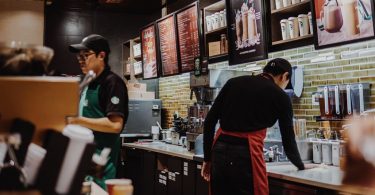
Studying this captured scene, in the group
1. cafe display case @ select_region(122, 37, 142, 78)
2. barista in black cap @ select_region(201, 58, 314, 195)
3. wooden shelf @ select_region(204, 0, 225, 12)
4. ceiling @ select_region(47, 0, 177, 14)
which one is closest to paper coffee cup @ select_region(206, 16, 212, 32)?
wooden shelf @ select_region(204, 0, 225, 12)

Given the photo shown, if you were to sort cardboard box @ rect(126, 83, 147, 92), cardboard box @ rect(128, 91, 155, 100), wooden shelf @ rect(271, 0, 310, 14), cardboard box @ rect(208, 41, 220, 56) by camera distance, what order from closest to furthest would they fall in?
wooden shelf @ rect(271, 0, 310, 14), cardboard box @ rect(208, 41, 220, 56), cardboard box @ rect(128, 91, 155, 100), cardboard box @ rect(126, 83, 147, 92)

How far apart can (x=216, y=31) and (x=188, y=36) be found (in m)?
0.47

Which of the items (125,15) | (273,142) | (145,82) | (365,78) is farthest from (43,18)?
(365,78)

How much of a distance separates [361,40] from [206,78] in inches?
78.4

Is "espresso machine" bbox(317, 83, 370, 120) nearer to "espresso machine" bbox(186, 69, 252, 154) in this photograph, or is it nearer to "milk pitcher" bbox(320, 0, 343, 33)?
"milk pitcher" bbox(320, 0, 343, 33)

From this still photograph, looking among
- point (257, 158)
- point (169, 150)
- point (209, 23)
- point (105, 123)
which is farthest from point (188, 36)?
point (105, 123)

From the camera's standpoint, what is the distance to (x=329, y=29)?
3.57 metres

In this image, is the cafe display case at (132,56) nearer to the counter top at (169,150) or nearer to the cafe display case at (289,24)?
the counter top at (169,150)

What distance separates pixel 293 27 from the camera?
4227mm

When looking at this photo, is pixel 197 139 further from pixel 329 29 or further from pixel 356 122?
pixel 356 122

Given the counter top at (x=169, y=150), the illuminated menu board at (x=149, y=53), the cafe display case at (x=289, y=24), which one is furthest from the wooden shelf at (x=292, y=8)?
the illuminated menu board at (x=149, y=53)

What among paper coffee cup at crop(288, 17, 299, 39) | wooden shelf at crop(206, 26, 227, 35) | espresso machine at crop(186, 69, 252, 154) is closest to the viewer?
paper coffee cup at crop(288, 17, 299, 39)

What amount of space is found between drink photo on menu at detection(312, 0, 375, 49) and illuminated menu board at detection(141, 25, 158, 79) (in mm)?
3465

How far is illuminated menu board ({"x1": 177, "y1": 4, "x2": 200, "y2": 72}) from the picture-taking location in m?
5.56
